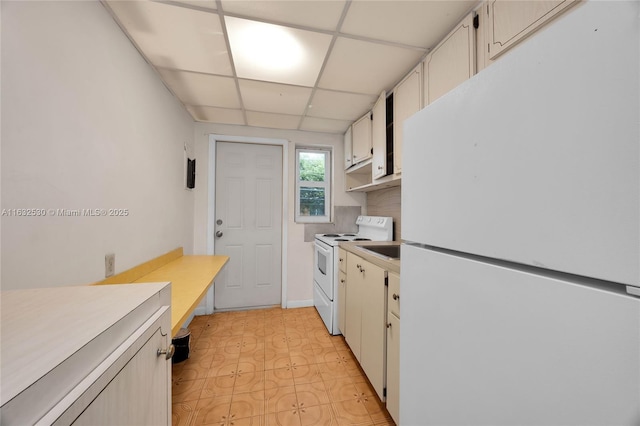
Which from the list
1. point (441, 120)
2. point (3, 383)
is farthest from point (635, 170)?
point (3, 383)

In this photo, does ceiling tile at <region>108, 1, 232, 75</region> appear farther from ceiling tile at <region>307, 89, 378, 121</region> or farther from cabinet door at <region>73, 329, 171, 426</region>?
cabinet door at <region>73, 329, 171, 426</region>

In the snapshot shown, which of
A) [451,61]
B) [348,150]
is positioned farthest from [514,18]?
[348,150]

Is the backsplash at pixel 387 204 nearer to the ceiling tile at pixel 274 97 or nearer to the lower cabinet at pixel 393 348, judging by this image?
the lower cabinet at pixel 393 348

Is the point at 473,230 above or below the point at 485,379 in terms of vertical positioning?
above

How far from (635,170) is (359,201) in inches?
109

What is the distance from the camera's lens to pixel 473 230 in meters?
0.58

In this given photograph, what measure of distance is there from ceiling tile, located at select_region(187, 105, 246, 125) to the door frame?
175mm

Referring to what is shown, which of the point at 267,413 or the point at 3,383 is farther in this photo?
the point at 267,413

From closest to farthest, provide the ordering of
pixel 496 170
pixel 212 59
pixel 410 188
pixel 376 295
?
pixel 496 170
pixel 410 188
pixel 376 295
pixel 212 59

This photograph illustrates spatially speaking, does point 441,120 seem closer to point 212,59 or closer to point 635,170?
point 635,170

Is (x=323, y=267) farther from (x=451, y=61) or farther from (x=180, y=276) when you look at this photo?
(x=451, y=61)

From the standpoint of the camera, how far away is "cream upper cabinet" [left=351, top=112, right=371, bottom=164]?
2.29m

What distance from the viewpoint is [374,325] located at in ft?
4.91

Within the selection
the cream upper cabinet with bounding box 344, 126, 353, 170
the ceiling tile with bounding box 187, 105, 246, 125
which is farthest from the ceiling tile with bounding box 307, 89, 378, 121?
the ceiling tile with bounding box 187, 105, 246, 125
